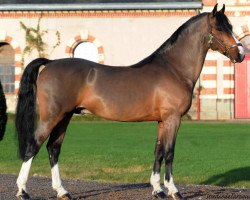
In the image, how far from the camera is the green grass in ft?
50.5

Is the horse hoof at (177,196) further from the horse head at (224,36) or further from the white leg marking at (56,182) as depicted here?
the horse head at (224,36)

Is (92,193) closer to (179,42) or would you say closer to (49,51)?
(179,42)

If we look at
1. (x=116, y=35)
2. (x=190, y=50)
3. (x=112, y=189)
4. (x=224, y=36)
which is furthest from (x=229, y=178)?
(x=116, y=35)

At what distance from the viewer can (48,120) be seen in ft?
36.4

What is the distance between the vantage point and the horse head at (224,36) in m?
11.5

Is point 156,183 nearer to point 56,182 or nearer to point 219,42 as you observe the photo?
point 56,182

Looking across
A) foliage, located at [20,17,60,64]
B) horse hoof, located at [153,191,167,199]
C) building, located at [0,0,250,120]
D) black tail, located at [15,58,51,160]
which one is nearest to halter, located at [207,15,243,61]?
horse hoof, located at [153,191,167,199]

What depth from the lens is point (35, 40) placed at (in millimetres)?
35562

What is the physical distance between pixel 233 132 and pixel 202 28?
15193mm

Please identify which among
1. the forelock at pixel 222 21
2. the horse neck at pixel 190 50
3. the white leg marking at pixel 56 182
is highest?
the forelock at pixel 222 21

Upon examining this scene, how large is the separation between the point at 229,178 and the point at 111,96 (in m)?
4.46

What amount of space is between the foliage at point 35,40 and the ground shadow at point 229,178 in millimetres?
20520

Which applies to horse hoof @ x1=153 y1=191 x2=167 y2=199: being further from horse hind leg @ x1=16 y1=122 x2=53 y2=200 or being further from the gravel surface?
horse hind leg @ x1=16 y1=122 x2=53 y2=200

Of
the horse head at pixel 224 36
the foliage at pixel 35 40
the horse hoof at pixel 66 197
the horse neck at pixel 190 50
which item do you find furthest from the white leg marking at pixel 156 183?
the foliage at pixel 35 40
